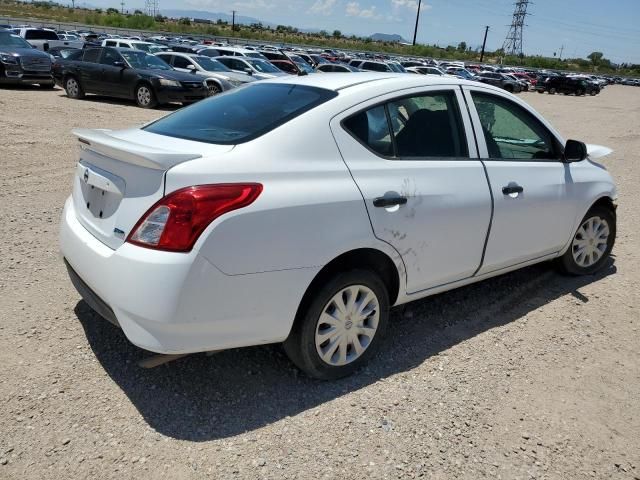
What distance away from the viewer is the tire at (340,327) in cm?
295

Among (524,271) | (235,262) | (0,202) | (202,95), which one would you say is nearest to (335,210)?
(235,262)

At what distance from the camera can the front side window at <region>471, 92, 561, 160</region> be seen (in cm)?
384

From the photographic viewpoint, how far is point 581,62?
422 ft

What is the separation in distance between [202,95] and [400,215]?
45.9 feet

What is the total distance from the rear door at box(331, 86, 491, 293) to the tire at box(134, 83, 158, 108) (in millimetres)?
13238

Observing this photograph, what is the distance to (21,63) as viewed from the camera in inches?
628

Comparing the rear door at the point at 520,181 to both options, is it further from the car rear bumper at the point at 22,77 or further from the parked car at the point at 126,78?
the car rear bumper at the point at 22,77

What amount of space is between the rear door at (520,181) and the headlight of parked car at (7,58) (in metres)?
16.1

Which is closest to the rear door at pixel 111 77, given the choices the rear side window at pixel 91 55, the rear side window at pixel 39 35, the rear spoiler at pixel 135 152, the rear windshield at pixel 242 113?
the rear side window at pixel 91 55

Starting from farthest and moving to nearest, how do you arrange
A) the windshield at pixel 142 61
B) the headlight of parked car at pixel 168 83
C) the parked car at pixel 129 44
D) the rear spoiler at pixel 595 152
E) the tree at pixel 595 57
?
1. the tree at pixel 595 57
2. the parked car at pixel 129 44
3. the windshield at pixel 142 61
4. the headlight of parked car at pixel 168 83
5. the rear spoiler at pixel 595 152

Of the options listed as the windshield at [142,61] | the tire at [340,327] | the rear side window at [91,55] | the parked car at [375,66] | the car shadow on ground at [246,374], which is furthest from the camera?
the parked car at [375,66]

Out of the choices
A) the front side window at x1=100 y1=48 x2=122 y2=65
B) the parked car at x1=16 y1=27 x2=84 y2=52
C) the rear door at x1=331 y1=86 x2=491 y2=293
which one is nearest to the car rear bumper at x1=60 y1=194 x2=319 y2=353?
the rear door at x1=331 y1=86 x2=491 y2=293

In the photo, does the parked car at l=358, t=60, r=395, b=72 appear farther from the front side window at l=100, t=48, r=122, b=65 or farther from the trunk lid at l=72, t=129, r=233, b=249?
→ the trunk lid at l=72, t=129, r=233, b=249

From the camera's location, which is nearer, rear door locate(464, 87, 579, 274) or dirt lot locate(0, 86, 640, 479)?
dirt lot locate(0, 86, 640, 479)
